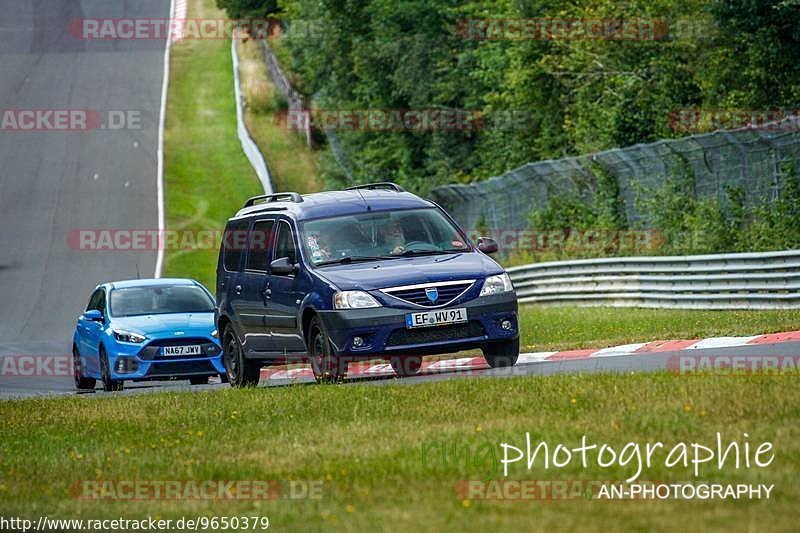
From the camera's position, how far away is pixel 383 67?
194ft

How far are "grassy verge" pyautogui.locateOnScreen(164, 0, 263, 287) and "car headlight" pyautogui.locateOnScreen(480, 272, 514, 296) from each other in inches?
1172

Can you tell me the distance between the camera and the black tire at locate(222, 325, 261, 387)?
1745 cm

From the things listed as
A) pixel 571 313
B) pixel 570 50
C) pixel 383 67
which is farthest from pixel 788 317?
pixel 383 67

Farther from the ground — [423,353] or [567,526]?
[567,526]

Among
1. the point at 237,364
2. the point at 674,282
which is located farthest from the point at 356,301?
the point at 674,282

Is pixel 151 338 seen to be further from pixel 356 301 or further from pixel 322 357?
pixel 356 301

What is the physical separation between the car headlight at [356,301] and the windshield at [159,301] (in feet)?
21.7

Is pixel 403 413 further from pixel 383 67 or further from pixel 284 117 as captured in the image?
pixel 284 117

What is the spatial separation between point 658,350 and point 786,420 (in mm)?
8019

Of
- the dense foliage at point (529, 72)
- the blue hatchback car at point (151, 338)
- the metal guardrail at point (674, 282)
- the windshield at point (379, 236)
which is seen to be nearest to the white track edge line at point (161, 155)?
the dense foliage at point (529, 72)

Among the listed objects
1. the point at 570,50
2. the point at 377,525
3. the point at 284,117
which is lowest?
the point at 284,117

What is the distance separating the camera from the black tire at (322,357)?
1530 cm
